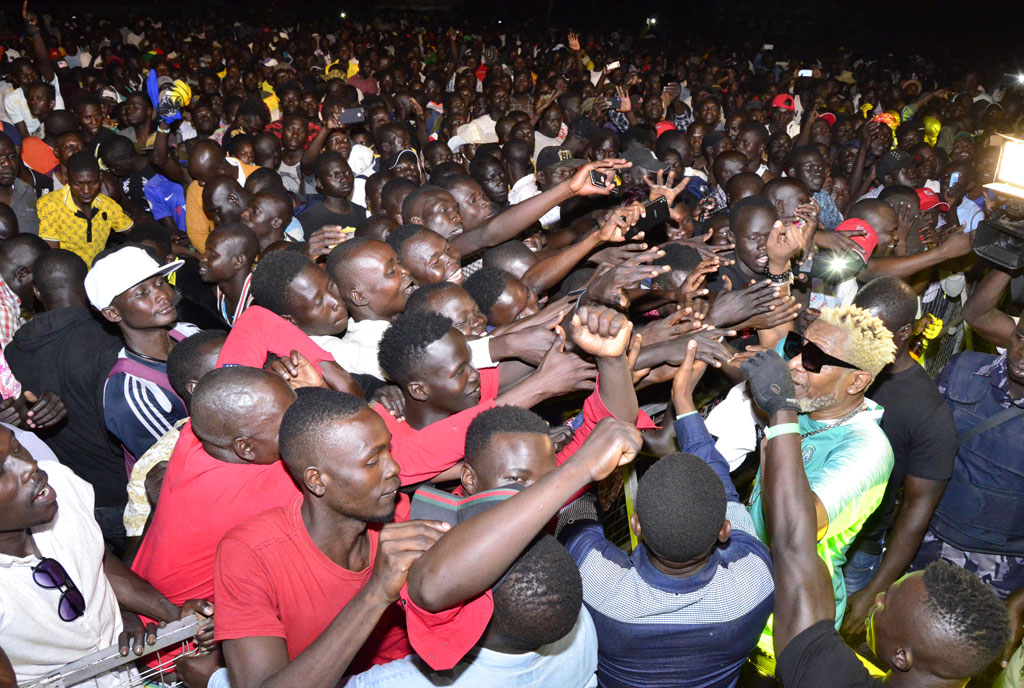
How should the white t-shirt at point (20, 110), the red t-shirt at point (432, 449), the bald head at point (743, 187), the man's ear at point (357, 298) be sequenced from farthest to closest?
the white t-shirt at point (20, 110) → the bald head at point (743, 187) → the man's ear at point (357, 298) → the red t-shirt at point (432, 449)

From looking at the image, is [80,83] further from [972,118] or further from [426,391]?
[972,118]

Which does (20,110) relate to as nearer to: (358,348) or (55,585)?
(358,348)

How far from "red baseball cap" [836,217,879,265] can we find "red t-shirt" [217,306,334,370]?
3.20 m

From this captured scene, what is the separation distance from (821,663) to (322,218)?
494cm

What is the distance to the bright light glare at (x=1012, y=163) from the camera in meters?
3.28

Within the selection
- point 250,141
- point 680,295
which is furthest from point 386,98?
point 680,295

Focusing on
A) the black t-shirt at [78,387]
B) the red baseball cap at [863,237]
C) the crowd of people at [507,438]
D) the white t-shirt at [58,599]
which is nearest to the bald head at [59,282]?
the crowd of people at [507,438]

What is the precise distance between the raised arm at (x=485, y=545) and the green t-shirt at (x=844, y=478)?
112 centimetres

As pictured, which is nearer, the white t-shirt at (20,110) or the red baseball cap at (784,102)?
the white t-shirt at (20,110)

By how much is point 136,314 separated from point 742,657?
9.36 feet

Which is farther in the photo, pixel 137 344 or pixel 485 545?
pixel 137 344

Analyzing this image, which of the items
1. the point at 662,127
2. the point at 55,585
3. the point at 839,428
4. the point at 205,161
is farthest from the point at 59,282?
the point at 662,127

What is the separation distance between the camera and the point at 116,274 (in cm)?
329

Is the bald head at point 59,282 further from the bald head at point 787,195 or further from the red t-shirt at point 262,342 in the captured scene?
the bald head at point 787,195
